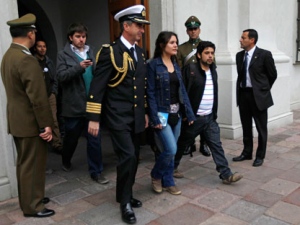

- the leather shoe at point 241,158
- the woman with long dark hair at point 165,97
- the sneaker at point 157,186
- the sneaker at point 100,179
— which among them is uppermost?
the woman with long dark hair at point 165,97

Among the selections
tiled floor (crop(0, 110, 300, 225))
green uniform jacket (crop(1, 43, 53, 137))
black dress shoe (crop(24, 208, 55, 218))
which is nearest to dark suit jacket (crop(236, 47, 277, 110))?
tiled floor (crop(0, 110, 300, 225))

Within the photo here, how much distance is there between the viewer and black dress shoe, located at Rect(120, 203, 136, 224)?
299cm

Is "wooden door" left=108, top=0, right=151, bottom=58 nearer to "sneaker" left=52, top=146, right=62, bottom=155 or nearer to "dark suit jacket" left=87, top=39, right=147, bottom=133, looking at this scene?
"sneaker" left=52, top=146, right=62, bottom=155

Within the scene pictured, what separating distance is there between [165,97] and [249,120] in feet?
6.14

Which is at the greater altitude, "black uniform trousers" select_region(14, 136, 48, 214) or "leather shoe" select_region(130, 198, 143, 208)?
"black uniform trousers" select_region(14, 136, 48, 214)

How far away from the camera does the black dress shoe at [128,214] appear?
299 cm

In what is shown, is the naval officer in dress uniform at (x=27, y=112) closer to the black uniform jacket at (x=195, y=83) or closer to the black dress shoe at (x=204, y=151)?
the black uniform jacket at (x=195, y=83)

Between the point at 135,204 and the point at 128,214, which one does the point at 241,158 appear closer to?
the point at 135,204

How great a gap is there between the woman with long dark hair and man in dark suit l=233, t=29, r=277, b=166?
1404 mm

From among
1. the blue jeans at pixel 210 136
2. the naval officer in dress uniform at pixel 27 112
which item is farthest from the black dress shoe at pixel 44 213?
the blue jeans at pixel 210 136

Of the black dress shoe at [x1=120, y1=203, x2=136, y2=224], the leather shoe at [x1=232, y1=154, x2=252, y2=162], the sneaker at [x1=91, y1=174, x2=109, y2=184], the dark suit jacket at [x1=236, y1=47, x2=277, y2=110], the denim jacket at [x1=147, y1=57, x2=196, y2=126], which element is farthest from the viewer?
the leather shoe at [x1=232, y1=154, x2=252, y2=162]

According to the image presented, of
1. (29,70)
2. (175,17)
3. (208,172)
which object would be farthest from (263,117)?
(29,70)

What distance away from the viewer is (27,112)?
300 centimetres

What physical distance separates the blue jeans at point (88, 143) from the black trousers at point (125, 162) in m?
1.03
